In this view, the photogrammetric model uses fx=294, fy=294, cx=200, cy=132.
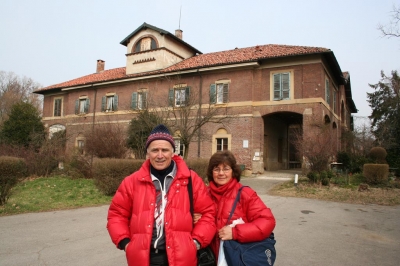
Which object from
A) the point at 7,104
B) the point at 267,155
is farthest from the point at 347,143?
the point at 7,104

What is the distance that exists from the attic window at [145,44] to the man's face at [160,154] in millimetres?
24044

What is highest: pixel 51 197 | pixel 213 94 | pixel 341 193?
pixel 213 94

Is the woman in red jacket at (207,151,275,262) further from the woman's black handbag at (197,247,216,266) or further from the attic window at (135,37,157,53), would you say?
the attic window at (135,37,157,53)

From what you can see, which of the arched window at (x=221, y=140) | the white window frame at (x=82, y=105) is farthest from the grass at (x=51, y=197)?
the white window frame at (x=82, y=105)

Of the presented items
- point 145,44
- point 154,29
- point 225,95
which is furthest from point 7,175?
point 145,44

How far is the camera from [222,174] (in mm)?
2793

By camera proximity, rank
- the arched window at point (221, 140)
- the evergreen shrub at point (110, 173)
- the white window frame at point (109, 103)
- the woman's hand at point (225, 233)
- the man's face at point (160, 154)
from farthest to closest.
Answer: the white window frame at point (109, 103) < the arched window at point (221, 140) < the evergreen shrub at point (110, 173) < the man's face at point (160, 154) < the woman's hand at point (225, 233)

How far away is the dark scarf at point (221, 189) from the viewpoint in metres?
2.76

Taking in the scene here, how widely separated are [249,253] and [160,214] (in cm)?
80

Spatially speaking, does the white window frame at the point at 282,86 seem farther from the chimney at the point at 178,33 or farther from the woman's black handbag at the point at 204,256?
the woman's black handbag at the point at 204,256

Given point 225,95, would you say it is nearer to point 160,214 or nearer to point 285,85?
point 285,85

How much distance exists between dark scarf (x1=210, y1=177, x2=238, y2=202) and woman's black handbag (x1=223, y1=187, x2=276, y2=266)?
17.6 inches

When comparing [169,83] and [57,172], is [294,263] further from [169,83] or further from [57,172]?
[169,83]

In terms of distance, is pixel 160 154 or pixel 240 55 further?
pixel 240 55
